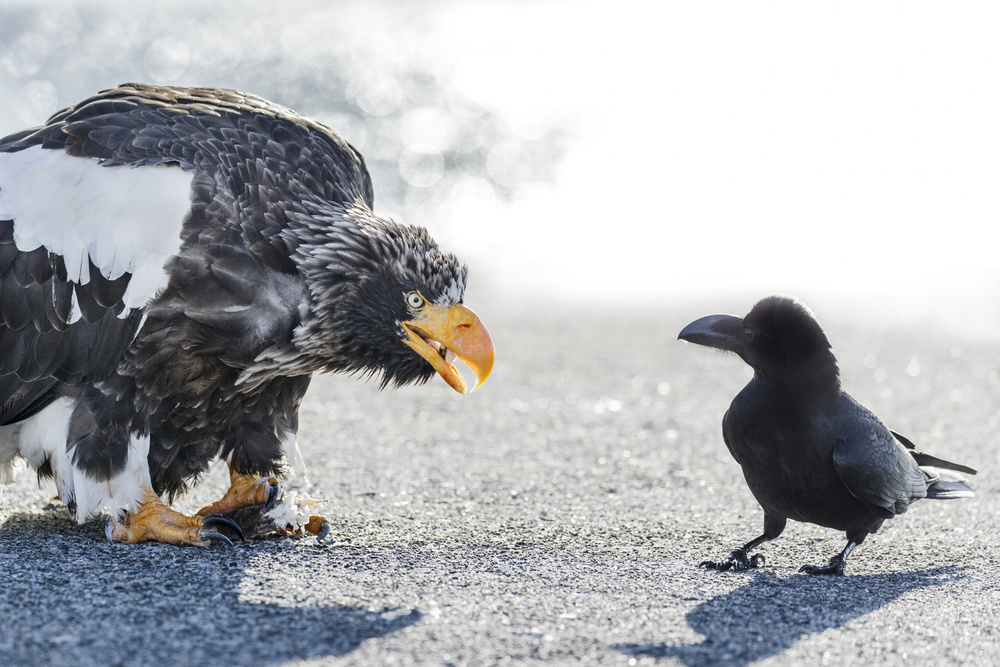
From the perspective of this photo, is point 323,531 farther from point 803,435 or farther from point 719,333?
point 803,435

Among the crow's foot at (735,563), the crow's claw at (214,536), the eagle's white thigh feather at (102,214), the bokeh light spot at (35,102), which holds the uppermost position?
the bokeh light spot at (35,102)

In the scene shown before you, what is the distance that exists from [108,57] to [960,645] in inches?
777

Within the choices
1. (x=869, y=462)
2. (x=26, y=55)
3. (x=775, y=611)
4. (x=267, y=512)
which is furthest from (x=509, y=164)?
(x=775, y=611)

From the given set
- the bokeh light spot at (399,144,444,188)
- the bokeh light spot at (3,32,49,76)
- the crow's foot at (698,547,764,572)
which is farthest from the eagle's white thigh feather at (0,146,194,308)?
the bokeh light spot at (3,32,49,76)

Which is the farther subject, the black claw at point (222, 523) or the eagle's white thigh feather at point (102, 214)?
the black claw at point (222, 523)

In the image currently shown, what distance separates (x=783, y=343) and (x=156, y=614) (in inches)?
92.9

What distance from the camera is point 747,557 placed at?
3746 millimetres

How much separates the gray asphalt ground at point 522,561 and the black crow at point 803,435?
Result: 26cm

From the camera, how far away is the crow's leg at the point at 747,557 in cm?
370

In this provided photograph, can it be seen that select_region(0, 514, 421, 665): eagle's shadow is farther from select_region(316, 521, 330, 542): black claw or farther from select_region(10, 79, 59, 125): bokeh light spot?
select_region(10, 79, 59, 125): bokeh light spot

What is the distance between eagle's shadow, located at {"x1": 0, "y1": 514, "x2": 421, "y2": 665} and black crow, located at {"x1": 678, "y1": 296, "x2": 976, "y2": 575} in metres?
1.48

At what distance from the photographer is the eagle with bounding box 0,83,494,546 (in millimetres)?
3678

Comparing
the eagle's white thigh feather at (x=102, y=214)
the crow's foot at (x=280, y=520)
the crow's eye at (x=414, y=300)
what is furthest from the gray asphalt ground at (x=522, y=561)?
the eagle's white thigh feather at (x=102, y=214)

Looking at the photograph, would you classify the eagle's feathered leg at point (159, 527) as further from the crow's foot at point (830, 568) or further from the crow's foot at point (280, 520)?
the crow's foot at point (830, 568)
